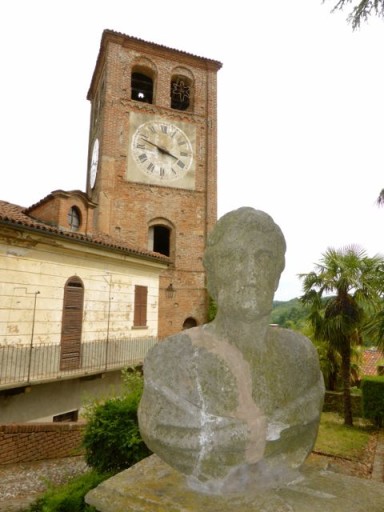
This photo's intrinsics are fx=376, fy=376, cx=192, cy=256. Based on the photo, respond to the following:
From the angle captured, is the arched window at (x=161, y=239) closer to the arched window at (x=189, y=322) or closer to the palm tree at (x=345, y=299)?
the arched window at (x=189, y=322)

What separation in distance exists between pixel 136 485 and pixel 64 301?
33.9 feet

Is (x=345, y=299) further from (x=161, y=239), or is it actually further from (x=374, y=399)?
(x=161, y=239)

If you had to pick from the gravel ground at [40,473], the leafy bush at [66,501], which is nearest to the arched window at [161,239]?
the gravel ground at [40,473]

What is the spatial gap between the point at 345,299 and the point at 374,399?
4363 mm

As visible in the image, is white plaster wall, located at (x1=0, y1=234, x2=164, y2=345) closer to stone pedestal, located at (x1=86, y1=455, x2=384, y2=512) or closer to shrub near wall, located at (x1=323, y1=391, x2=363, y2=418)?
stone pedestal, located at (x1=86, y1=455, x2=384, y2=512)

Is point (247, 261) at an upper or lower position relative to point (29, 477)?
upper

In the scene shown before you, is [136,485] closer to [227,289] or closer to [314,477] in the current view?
[314,477]

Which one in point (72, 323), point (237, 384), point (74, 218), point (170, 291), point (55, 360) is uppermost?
point (74, 218)

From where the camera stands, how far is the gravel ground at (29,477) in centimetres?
634

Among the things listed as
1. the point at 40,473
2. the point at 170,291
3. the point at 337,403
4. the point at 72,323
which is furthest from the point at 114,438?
the point at 337,403

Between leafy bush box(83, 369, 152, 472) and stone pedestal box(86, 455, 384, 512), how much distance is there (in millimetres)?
4505

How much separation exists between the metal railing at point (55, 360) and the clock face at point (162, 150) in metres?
10.7

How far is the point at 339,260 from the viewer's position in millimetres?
14289

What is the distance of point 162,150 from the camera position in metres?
21.6
